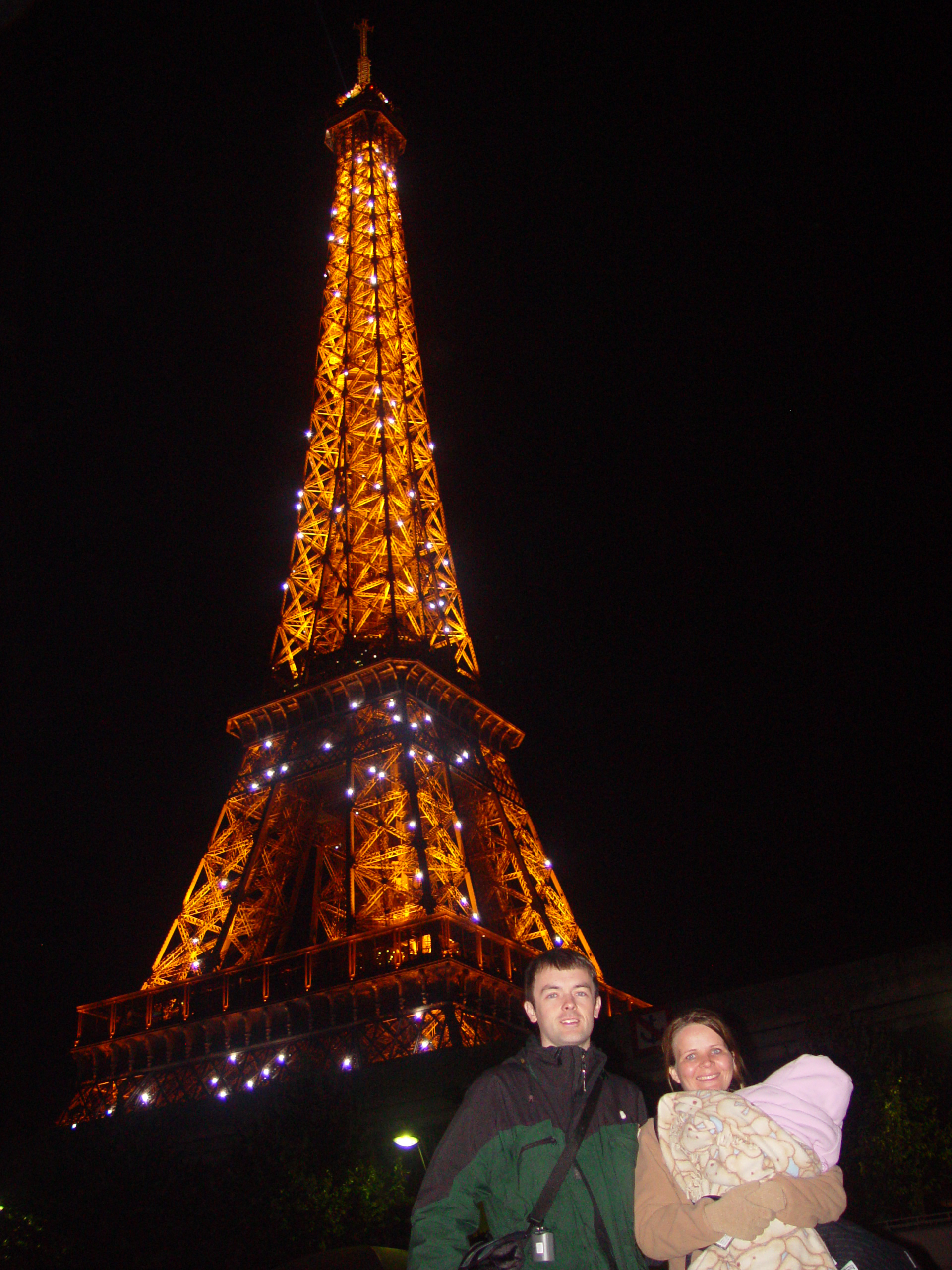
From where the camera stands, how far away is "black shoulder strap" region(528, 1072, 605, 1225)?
4262mm

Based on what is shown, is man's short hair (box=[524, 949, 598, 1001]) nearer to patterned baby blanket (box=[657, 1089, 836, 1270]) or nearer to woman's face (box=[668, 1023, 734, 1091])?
woman's face (box=[668, 1023, 734, 1091])

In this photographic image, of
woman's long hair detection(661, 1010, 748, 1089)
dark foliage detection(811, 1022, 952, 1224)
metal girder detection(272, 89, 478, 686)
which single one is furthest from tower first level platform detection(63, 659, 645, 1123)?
woman's long hair detection(661, 1010, 748, 1089)

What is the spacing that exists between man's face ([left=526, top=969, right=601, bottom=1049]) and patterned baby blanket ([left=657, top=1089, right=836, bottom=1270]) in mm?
637

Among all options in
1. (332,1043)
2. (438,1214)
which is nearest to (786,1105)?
(438,1214)

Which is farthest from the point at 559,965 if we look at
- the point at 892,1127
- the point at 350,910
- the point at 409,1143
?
the point at 350,910

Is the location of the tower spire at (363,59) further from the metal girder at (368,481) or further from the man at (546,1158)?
the man at (546,1158)

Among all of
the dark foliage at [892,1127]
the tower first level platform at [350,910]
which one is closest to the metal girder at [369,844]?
the tower first level platform at [350,910]

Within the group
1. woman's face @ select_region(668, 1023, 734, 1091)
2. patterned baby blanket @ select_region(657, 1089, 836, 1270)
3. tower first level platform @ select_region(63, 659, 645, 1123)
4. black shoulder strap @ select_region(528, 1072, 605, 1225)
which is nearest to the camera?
patterned baby blanket @ select_region(657, 1089, 836, 1270)

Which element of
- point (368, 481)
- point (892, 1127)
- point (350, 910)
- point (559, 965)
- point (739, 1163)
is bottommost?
point (739, 1163)

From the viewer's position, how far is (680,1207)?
4008 mm

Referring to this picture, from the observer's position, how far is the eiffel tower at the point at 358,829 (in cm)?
2586

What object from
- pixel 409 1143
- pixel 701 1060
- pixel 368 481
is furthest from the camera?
pixel 368 481

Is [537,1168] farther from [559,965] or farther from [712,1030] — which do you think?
[712,1030]

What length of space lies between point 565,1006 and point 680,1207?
3.13ft
